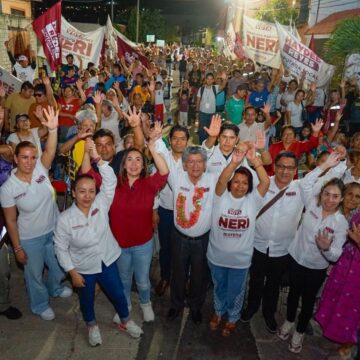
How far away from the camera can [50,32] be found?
938cm

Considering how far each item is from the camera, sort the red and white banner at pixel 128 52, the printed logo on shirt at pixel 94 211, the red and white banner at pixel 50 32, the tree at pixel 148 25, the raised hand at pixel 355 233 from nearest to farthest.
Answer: the raised hand at pixel 355 233 → the printed logo on shirt at pixel 94 211 → the red and white banner at pixel 50 32 → the red and white banner at pixel 128 52 → the tree at pixel 148 25

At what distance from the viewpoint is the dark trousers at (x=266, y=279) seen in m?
4.10

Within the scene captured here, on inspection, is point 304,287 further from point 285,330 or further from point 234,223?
point 234,223

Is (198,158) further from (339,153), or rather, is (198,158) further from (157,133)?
(339,153)

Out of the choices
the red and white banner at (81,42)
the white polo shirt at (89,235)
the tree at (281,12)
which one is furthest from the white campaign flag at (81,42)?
the tree at (281,12)

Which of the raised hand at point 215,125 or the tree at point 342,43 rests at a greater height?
the tree at point 342,43

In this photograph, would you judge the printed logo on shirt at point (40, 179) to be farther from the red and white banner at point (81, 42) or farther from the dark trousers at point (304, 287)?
the red and white banner at point (81, 42)

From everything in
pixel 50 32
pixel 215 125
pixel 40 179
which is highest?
pixel 50 32

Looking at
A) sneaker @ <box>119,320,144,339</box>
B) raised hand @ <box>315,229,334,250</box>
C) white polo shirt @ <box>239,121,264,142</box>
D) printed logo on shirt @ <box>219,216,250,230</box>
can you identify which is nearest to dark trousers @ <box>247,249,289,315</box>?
→ printed logo on shirt @ <box>219,216,250,230</box>

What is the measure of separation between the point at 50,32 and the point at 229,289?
318 inches

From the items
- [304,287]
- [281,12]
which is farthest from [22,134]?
[281,12]

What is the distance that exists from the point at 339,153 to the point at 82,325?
11.1ft

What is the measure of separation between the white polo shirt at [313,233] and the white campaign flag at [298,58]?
699 centimetres

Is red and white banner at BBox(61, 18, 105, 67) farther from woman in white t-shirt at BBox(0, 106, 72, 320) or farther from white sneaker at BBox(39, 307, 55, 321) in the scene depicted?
white sneaker at BBox(39, 307, 55, 321)
